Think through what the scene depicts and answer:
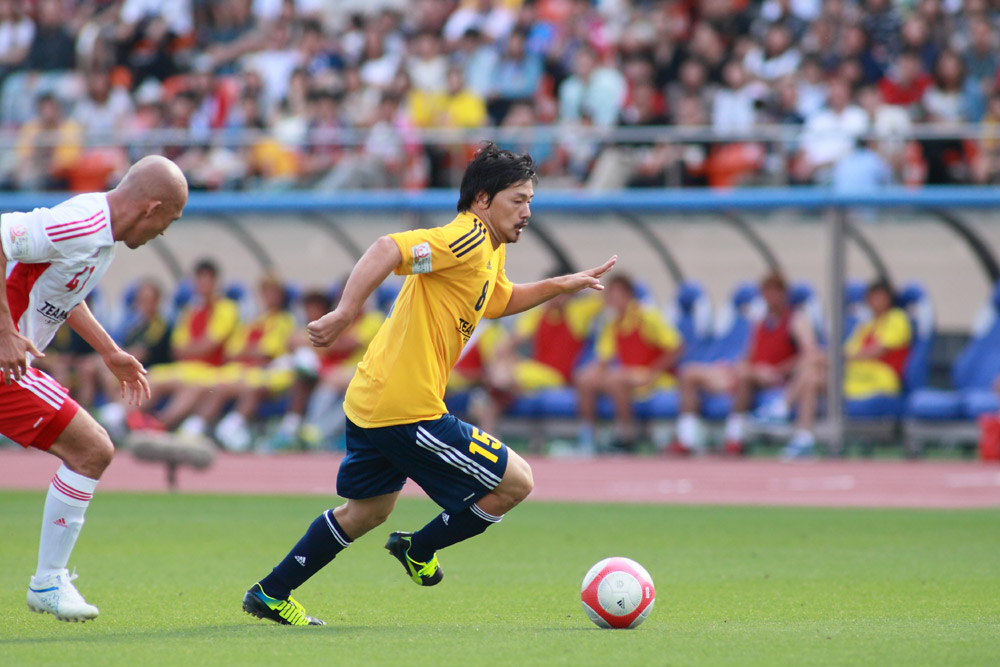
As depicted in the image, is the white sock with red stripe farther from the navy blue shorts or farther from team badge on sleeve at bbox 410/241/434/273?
team badge on sleeve at bbox 410/241/434/273

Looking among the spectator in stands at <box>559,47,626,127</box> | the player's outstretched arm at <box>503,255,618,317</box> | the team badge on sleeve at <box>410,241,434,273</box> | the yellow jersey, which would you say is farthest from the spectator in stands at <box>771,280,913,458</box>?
the team badge on sleeve at <box>410,241,434,273</box>

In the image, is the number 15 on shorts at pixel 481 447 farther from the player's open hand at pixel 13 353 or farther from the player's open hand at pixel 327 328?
the player's open hand at pixel 13 353

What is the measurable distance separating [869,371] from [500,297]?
36.3 ft

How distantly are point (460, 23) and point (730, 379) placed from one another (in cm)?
849

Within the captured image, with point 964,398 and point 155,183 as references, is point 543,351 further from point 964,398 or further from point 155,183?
point 155,183

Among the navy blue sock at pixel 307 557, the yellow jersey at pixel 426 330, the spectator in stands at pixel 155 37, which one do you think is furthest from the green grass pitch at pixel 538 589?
the spectator in stands at pixel 155 37

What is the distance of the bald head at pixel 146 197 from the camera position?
6070 millimetres

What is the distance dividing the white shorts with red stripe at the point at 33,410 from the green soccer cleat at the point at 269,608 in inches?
44.8

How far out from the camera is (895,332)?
54.7ft

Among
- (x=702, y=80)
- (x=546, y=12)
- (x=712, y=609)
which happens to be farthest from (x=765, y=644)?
(x=546, y=12)

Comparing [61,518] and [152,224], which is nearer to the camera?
[152,224]

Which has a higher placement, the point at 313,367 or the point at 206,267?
the point at 206,267

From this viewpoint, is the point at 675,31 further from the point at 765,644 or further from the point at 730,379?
the point at 765,644

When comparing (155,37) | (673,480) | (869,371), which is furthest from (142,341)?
(869,371)
